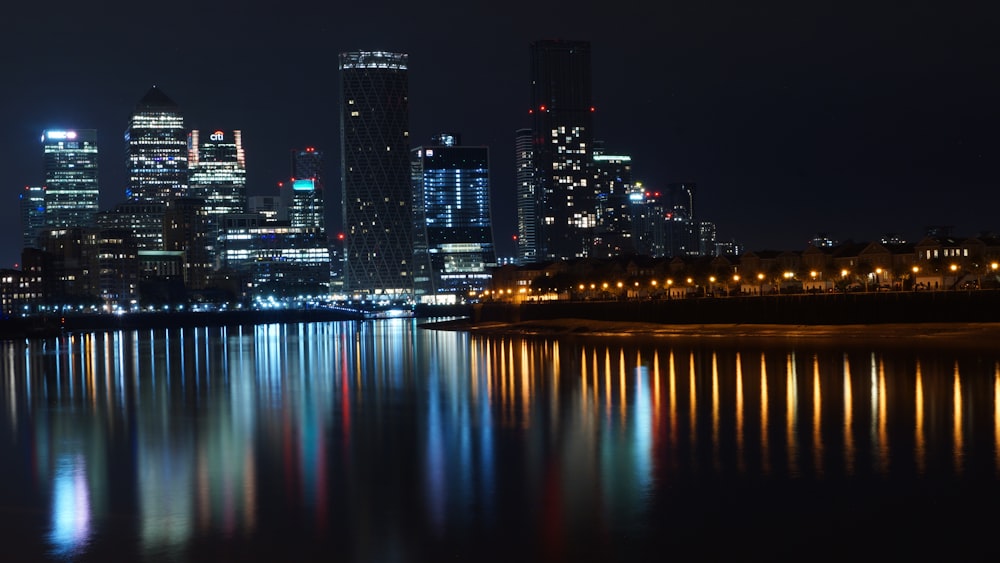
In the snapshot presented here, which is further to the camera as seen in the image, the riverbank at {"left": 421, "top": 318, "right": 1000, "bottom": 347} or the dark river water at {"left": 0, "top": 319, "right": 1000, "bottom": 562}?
the riverbank at {"left": 421, "top": 318, "right": 1000, "bottom": 347}

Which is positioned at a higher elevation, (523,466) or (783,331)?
(523,466)

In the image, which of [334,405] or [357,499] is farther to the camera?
[334,405]

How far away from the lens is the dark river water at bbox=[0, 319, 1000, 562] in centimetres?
2008

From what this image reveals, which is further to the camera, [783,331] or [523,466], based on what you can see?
[783,331]

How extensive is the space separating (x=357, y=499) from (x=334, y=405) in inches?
772

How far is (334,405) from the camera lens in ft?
142

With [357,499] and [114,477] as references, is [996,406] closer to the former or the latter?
[357,499]

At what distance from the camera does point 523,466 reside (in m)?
27.5

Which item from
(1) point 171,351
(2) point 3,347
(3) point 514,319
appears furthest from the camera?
(3) point 514,319

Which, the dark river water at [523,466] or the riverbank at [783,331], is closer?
the dark river water at [523,466]

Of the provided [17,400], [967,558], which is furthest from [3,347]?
[967,558]

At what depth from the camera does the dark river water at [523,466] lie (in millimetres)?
20078

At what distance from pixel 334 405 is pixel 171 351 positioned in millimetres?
55245

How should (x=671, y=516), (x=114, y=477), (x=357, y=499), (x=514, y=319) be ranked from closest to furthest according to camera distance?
(x=671, y=516) < (x=357, y=499) < (x=114, y=477) < (x=514, y=319)
